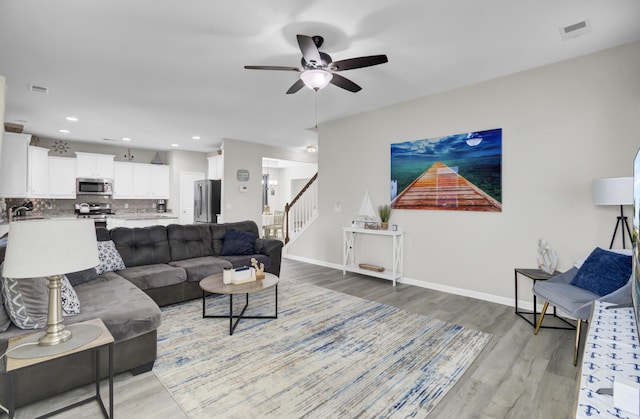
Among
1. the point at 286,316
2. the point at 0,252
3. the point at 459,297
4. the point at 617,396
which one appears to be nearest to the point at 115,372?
the point at 0,252

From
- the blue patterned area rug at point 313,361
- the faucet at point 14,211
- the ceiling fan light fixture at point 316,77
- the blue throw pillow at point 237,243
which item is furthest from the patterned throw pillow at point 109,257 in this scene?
the faucet at point 14,211

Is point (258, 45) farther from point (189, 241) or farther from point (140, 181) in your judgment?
point (140, 181)

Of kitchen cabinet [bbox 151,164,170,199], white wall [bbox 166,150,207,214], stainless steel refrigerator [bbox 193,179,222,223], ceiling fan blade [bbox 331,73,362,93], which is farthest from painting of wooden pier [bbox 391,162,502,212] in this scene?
kitchen cabinet [bbox 151,164,170,199]

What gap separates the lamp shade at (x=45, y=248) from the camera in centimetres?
141

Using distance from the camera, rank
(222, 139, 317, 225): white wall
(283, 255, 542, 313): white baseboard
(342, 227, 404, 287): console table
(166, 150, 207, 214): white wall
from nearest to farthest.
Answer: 1. (283, 255, 542, 313): white baseboard
2. (342, 227, 404, 287): console table
3. (222, 139, 317, 225): white wall
4. (166, 150, 207, 214): white wall

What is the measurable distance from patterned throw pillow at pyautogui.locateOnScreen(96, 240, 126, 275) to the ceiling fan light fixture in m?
2.82

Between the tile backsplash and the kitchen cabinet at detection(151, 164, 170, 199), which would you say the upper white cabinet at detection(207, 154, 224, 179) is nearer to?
the kitchen cabinet at detection(151, 164, 170, 199)

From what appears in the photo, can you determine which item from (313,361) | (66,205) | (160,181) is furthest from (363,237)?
(66,205)

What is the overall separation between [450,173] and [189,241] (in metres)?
3.66

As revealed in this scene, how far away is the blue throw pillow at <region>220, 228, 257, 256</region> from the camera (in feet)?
14.0

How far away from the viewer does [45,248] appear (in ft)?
4.75

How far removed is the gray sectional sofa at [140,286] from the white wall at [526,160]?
2.24 metres

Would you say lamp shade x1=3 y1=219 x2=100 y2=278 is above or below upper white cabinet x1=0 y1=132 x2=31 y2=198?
below

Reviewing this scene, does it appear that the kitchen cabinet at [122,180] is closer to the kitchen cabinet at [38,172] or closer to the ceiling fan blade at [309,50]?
the kitchen cabinet at [38,172]
